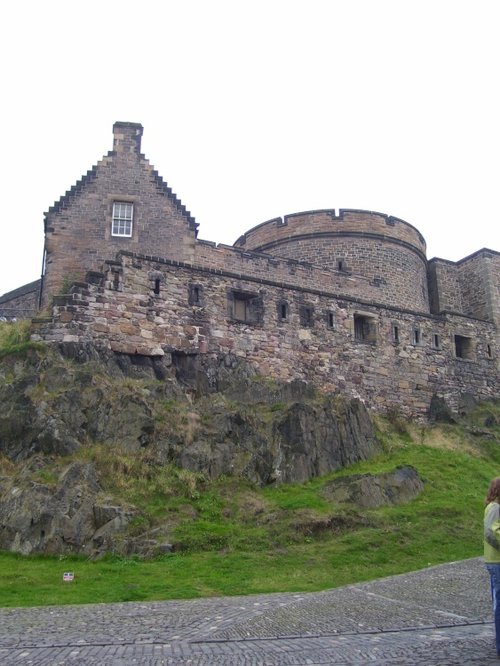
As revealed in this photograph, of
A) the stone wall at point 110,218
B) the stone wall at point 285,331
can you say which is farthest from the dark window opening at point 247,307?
the stone wall at point 110,218

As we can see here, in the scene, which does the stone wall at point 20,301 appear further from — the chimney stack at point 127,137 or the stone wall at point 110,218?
the chimney stack at point 127,137

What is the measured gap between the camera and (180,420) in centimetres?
1836

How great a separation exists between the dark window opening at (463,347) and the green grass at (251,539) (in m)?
8.96

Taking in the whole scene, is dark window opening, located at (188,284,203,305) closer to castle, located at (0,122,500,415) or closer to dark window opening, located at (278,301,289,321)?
castle, located at (0,122,500,415)

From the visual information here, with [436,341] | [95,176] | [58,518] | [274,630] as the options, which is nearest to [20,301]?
[95,176]

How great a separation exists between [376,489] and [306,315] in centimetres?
820

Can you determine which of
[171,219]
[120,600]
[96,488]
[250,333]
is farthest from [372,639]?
[171,219]

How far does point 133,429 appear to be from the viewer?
17.6 metres

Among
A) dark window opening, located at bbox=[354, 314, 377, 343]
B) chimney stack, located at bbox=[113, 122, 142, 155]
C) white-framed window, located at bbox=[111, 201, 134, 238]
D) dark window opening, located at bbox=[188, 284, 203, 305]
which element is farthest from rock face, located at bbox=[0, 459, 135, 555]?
chimney stack, located at bbox=[113, 122, 142, 155]

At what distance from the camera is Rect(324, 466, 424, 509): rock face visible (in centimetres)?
1703

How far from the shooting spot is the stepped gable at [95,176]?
23.2 metres

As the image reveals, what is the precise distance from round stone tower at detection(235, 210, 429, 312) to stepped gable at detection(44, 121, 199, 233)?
5521 millimetres

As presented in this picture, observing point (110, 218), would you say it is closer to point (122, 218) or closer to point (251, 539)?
point (122, 218)

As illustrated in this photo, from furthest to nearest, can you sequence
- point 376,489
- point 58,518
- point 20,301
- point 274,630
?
point 20,301, point 376,489, point 58,518, point 274,630
